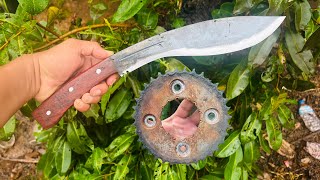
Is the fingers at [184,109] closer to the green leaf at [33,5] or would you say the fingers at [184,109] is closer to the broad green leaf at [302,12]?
the broad green leaf at [302,12]

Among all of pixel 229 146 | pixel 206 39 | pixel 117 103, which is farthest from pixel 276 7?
pixel 117 103

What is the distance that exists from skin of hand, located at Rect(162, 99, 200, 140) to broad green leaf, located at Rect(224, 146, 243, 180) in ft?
0.92

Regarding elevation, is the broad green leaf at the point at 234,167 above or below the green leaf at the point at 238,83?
below

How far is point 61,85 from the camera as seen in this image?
5.64 ft

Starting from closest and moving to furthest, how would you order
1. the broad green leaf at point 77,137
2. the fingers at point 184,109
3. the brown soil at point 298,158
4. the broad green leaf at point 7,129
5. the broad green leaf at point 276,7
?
the broad green leaf at point 276,7 < the fingers at point 184,109 < the broad green leaf at point 7,129 < the broad green leaf at point 77,137 < the brown soil at point 298,158

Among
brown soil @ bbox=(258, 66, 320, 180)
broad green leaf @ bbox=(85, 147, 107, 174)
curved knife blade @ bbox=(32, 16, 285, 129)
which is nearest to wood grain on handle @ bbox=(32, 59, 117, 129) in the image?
curved knife blade @ bbox=(32, 16, 285, 129)

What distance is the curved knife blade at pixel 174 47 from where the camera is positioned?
1.50 metres

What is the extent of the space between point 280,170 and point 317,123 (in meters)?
0.31

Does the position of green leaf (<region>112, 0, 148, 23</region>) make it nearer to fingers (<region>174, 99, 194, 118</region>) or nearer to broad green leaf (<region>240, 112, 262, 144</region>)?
fingers (<region>174, 99, 194, 118</region>)

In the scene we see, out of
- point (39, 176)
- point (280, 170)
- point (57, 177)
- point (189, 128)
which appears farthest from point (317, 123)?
Answer: point (39, 176)

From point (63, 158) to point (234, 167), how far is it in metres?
0.70

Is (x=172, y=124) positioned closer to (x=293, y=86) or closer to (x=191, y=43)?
(x=191, y=43)

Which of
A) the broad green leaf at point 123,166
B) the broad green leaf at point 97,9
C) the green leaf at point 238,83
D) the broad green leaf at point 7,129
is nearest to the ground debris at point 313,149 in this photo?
the green leaf at point 238,83

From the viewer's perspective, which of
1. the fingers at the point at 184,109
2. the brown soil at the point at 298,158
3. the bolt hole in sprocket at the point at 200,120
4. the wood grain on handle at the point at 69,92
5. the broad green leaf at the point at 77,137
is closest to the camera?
the bolt hole in sprocket at the point at 200,120
